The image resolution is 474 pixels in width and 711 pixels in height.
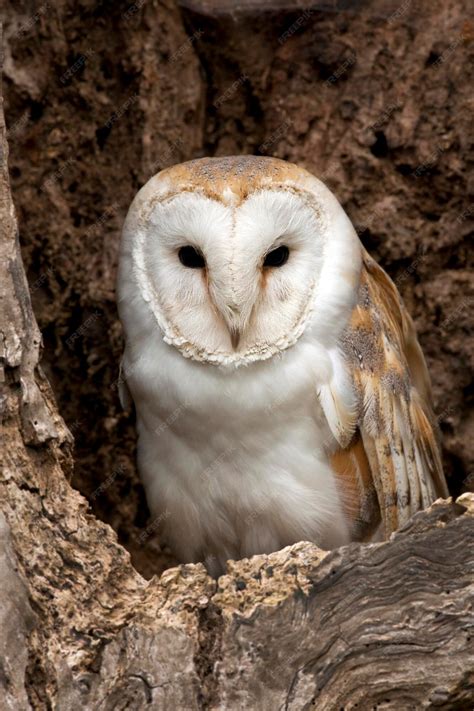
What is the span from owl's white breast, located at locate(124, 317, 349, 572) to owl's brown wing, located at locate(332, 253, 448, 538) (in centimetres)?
7

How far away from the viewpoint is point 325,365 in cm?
231

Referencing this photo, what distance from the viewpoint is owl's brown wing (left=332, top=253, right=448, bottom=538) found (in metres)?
2.37

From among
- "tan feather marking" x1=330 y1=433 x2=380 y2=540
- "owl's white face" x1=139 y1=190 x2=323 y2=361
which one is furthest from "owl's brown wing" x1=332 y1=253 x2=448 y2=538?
"owl's white face" x1=139 y1=190 x2=323 y2=361

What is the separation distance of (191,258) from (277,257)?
187 millimetres

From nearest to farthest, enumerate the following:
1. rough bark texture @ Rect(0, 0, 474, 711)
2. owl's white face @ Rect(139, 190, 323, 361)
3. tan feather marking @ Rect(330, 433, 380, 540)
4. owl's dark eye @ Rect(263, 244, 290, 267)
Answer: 1. owl's white face @ Rect(139, 190, 323, 361)
2. owl's dark eye @ Rect(263, 244, 290, 267)
3. tan feather marking @ Rect(330, 433, 380, 540)
4. rough bark texture @ Rect(0, 0, 474, 711)

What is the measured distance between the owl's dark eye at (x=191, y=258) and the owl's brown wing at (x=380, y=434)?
363mm

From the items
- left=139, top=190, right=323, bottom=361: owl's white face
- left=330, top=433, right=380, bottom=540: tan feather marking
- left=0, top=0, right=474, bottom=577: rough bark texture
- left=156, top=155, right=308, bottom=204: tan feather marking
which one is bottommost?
left=330, top=433, right=380, bottom=540: tan feather marking

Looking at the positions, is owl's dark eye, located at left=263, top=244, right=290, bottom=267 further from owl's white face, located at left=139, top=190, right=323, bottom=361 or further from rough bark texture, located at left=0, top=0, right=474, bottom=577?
rough bark texture, located at left=0, top=0, right=474, bottom=577

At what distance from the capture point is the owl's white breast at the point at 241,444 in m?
2.29

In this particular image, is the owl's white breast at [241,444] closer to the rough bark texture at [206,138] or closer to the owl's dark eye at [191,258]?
the owl's dark eye at [191,258]

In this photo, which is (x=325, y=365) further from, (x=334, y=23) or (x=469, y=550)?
(x=334, y=23)

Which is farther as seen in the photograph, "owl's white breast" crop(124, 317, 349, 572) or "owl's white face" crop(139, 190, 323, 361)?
"owl's white breast" crop(124, 317, 349, 572)

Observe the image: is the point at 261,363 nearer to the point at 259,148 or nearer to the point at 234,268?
the point at 234,268

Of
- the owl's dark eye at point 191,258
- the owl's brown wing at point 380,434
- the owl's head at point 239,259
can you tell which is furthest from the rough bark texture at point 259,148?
the owl's dark eye at point 191,258
